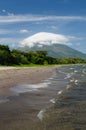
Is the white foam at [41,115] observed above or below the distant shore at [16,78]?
above

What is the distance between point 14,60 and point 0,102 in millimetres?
129460

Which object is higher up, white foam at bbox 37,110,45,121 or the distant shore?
white foam at bbox 37,110,45,121

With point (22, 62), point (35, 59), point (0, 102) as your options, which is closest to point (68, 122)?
point (0, 102)

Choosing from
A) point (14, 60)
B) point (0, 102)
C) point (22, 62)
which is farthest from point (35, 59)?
point (0, 102)

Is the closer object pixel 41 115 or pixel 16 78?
pixel 41 115

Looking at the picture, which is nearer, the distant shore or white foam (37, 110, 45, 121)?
white foam (37, 110, 45, 121)

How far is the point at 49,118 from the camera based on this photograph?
19.8 meters

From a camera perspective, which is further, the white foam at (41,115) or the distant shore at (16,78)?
the distant shore at (16,78)

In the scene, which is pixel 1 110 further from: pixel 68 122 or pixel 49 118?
pixel 68 122

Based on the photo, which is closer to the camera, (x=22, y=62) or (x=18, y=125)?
(x=18, y=125)

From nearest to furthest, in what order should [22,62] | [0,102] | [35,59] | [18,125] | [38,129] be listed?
[38,129] → [18,125] → [0,102] → [22,62] → [35,59]

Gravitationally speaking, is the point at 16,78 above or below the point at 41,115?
below

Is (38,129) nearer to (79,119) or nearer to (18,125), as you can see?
(18,125)

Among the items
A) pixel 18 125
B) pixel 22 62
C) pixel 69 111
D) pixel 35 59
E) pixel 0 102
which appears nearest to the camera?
pixel 18 125
